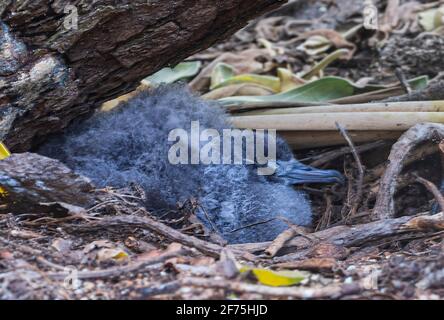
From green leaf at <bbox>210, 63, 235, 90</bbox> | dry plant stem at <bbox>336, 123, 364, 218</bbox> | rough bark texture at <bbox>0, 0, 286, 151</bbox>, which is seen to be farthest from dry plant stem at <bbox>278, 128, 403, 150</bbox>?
green leaf at <bbox>210, 63, 235, 90</bbox>

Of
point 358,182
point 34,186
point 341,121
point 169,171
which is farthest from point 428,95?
point 34,186

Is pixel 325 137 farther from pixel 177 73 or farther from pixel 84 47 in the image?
pixel 177 73

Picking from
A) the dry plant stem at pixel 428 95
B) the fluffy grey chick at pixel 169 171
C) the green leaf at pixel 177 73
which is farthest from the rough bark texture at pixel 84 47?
the green leaf at pixel 177 73

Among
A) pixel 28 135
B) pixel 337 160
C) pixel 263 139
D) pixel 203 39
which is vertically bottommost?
pixel 337 160

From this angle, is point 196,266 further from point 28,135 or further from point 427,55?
point 427,55

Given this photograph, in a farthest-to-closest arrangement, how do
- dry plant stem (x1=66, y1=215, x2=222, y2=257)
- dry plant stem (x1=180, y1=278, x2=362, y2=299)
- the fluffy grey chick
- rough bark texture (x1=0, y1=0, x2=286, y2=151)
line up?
the fluffy grey chick < rough bark texture (x1=0, y1=0, x2=286, y2=151) < dry plant stem (x1=66, y1=215, x2=222, y2=257) < dry plant stem (x1=180, y1=278, x2=362, y2=299)

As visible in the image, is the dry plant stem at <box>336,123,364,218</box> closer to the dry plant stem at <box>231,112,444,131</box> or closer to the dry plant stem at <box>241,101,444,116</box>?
the dry plant stem at <box>231,112,444,131</box>
